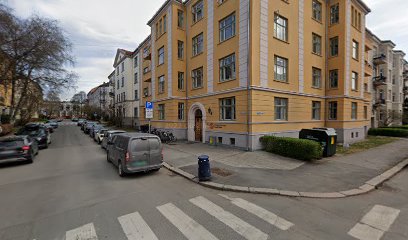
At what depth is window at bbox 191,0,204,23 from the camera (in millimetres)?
17953

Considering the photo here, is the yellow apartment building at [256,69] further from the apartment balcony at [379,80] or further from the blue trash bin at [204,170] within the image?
the apartment balcony at [379,80]

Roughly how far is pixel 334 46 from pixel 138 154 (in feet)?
65.1

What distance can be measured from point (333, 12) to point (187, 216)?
22344 mm

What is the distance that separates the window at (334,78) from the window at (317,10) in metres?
4.85

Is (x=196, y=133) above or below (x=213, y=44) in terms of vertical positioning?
below

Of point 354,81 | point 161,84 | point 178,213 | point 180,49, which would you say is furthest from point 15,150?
point 354,81

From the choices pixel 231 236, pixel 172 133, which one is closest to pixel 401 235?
pixel 231 236

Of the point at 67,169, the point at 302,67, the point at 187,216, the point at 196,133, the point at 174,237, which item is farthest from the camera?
the point at 196,133

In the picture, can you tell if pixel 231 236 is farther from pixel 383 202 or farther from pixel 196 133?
pixel 196 133

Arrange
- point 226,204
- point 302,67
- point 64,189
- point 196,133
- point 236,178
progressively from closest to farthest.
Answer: point 226,204, point 64,189, point 236,178, point 302,67, point 196,133

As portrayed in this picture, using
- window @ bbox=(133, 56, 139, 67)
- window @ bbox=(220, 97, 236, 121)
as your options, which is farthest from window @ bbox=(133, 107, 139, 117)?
window @ bbox=(220, 97, 236, 121)

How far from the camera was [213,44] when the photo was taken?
641 inches

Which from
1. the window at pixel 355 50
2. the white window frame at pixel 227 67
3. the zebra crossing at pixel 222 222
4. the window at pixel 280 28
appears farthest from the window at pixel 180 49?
the zebra crossing at pixel 222 222

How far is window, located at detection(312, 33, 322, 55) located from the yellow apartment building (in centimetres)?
9
